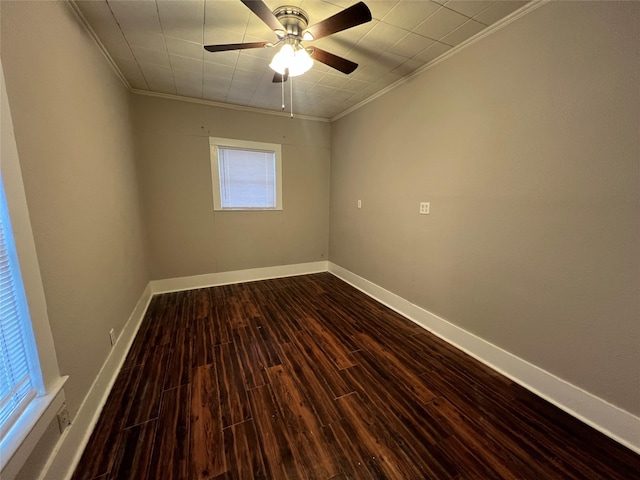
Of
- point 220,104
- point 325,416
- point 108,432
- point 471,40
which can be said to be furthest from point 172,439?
point 220,104

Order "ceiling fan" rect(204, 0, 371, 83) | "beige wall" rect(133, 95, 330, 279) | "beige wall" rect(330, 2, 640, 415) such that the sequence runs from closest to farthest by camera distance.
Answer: "beige wall" rect(330, 2, 640, 415), "ceiling fan" rect(204, 0, 371, 83), "beige wall" rect(133, 95, 330, 279)

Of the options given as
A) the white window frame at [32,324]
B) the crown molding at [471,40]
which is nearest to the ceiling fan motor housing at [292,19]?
the crown molding at [471,40]

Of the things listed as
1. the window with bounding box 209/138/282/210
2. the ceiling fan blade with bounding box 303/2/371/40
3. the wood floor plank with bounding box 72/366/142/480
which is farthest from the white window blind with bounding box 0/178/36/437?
the window with bounding box 209/138/282/210

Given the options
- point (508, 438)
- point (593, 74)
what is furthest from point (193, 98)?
point (508, 438)

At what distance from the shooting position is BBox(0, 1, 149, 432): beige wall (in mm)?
1092

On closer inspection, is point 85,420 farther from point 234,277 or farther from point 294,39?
point 294,39

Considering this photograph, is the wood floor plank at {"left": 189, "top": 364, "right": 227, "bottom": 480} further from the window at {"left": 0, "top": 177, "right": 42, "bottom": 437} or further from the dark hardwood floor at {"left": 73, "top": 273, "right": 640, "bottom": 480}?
the window at {"left": 0, "top": 177, "right": 42, "bottom": 437}

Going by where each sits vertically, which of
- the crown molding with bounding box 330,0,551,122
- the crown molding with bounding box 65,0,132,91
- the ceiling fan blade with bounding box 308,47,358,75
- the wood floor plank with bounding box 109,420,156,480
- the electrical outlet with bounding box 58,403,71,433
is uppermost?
the crown molding with bounding box 330,0,551,122

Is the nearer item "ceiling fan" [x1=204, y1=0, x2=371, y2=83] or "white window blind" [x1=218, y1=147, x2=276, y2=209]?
"ceiling fan" [x1=204, y1=0, x2=371, y2=83]

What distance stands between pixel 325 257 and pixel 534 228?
124 inches

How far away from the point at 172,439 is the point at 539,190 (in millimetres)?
2752

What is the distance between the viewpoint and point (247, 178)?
3705 mm

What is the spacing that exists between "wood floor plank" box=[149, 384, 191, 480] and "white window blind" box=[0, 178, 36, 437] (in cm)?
64

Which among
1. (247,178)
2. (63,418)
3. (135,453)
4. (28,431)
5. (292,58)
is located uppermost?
(292,58)
